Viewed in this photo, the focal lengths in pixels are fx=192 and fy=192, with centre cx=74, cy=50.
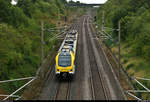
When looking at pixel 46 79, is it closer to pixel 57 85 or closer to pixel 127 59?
pixel 57 85

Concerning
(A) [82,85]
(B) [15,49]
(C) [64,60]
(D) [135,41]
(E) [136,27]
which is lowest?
(A) [82,85]

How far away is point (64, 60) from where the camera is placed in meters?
25.5

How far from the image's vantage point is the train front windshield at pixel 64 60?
82.5ft

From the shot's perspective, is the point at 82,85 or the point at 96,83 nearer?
the point at 82,85

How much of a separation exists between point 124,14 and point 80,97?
100 ft

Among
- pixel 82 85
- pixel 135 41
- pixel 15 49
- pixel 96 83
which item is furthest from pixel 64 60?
pixel 135 41

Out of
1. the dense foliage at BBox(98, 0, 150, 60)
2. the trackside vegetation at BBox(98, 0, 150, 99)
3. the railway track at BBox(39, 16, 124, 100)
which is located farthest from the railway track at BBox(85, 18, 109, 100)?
the dense foliage at BBox(98, 0, 150, 60)

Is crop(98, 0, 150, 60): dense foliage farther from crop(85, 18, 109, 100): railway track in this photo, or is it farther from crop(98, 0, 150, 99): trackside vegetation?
crop(85, 18, 109, 100): railway track

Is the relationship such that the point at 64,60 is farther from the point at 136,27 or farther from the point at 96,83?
the point at 136,27

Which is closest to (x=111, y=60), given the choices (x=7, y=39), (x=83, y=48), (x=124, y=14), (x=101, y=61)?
(x=101, y=61)

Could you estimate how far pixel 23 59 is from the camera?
28.2 m

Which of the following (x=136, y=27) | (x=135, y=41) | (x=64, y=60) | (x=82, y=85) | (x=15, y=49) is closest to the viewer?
(x=82, y=85)

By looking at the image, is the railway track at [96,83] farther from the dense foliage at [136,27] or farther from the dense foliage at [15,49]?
the dense foliage at [15,49]

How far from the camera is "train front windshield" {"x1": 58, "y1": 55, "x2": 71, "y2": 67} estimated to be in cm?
2514
